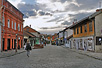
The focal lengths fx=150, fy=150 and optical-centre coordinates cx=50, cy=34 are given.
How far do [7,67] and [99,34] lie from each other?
18.0 metres

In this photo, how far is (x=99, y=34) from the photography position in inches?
942

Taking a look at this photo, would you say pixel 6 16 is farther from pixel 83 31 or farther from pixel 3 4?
pixel 83 31

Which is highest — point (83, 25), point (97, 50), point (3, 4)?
point (3, 4)

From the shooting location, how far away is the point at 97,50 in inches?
928

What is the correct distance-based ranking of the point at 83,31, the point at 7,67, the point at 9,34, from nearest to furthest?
the point at 7,67, the point at 9,34, the point at 83,31

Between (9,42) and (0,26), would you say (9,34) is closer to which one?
(9,42)

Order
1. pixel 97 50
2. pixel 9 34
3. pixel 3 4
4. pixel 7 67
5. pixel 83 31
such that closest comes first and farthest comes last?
pixel 7 67 < pixel 97 50 < pixel 3 4 < pixel 9 34 < pixel 83 31

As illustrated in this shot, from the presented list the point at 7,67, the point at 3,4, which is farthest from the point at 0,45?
the point at 7,67

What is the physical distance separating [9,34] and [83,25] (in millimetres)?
14830

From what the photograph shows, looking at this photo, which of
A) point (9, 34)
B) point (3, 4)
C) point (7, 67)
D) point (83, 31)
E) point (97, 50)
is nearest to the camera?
point (7, 67)

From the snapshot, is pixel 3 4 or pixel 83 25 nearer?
pixel 3 4

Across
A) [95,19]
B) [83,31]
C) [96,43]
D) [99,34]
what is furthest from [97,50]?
[83,31]

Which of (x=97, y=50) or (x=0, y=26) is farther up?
(x=0, y=26)

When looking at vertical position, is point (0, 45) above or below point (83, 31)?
below
